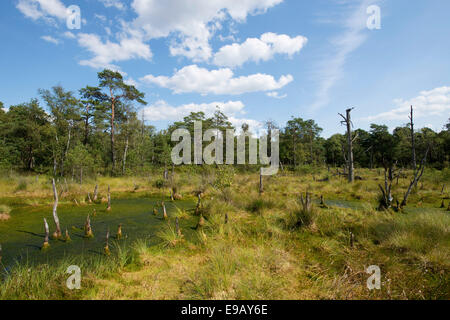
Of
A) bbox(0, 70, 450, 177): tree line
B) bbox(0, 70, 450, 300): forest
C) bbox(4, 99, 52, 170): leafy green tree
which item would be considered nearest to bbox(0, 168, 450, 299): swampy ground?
bbox(0, 70, 450, 300): forest

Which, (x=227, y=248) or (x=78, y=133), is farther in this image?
(x=78, y=133)

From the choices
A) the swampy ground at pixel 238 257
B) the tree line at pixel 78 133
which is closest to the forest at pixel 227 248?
the swampy ground at pixel 238 257

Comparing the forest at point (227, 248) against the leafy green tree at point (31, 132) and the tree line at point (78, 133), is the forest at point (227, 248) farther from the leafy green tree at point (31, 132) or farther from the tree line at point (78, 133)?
the leafy green tree at point (31, 132)

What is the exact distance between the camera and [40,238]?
6750 millimetres

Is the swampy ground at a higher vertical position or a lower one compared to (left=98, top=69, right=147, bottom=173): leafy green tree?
lower

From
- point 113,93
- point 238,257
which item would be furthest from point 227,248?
point 113,93

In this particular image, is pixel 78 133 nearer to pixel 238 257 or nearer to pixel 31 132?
pixel 31 132

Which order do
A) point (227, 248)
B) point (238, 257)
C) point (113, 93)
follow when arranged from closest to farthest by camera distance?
1. point (238, 257)
2. point (227, 248)
3. point (113, 93)

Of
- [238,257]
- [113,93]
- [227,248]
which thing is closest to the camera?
[238,257]

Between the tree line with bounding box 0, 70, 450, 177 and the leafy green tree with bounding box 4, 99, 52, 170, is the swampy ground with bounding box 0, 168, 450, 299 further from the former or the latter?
the leafy green tree with bounding box 4, 99, 52, 170

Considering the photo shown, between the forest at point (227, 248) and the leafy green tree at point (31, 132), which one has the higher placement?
the leafy green tree at point (31, 132)
